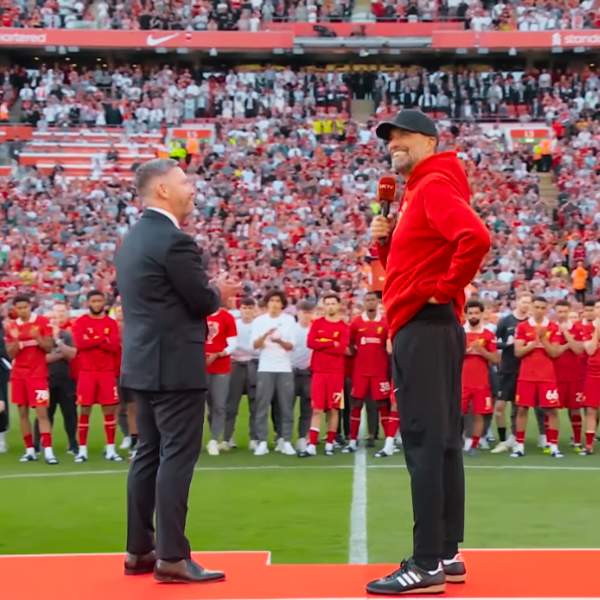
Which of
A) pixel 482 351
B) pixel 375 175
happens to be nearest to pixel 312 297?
pixel 375 175

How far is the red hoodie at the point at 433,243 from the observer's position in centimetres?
467

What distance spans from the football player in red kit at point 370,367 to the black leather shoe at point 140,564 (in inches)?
264

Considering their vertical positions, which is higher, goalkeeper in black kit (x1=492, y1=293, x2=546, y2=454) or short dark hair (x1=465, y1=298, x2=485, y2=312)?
short dark hair (x1=465, y1=298, x2=485, y2=312)

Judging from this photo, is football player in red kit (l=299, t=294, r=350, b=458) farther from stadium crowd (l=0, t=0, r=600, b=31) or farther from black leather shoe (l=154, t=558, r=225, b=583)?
stadium crowd (l=0, t=0, r=600, b=31)

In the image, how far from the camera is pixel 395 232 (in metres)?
4.99

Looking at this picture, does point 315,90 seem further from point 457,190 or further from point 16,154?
point 457,190

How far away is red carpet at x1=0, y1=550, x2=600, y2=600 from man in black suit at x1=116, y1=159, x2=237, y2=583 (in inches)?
8.2

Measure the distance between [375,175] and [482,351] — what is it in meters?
18.4

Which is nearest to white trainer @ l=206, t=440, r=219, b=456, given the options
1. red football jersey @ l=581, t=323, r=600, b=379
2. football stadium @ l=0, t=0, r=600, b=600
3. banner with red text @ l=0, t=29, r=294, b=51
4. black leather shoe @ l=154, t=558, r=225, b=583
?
football stadium @ l=0, t=0, r=600, b=600

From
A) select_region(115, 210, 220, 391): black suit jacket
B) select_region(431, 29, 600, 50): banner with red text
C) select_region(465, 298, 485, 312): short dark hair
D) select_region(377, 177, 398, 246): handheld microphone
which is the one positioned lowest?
select_region(465, 298, 485, 312): short dark hair

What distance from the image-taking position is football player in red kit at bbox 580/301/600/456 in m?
11.9

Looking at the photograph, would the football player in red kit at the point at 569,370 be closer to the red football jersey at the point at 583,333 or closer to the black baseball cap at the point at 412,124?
the red football jersey at the point at 583,333

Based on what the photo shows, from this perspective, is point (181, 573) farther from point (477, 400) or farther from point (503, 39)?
point (503, 39)

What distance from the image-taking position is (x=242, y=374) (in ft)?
42.0
